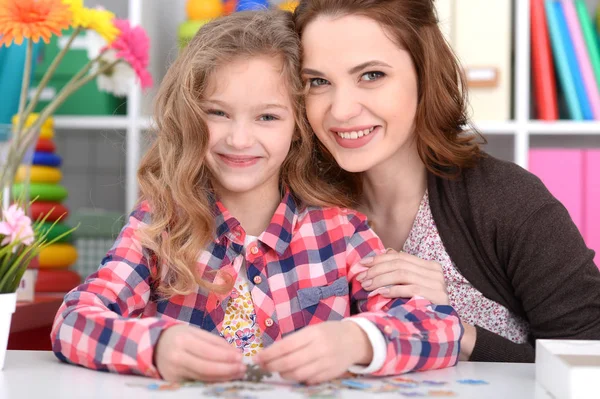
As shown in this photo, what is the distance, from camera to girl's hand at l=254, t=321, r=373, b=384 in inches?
33.9

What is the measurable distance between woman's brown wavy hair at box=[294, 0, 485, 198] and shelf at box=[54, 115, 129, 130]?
983mm

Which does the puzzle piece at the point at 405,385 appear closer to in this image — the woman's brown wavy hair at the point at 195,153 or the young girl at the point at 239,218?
the young girl at the point at 239,218

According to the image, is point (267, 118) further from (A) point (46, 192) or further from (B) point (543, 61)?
(B) point (543, 61)

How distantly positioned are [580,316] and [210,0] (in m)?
1.39

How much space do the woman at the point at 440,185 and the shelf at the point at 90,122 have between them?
3.29 feet

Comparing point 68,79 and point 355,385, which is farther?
point 68,79

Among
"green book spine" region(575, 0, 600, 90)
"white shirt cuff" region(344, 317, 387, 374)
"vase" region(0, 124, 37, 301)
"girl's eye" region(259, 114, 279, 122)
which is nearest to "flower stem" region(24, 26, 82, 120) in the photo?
"vase" region(0, 124, 37, 301)

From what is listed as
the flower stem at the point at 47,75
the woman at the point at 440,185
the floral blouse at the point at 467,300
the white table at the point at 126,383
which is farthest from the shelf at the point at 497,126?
the white table at the point at 126,383

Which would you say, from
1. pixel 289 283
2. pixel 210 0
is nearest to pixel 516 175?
pixel 289 283

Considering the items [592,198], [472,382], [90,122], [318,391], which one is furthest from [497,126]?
[318,391]

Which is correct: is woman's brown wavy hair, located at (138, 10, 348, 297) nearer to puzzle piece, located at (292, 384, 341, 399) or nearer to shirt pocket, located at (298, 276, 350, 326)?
shirt pocket, located at (298, 276, 350, 326)

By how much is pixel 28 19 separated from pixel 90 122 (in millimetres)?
983

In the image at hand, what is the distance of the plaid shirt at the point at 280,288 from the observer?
103 cm

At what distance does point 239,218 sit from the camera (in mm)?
1401
